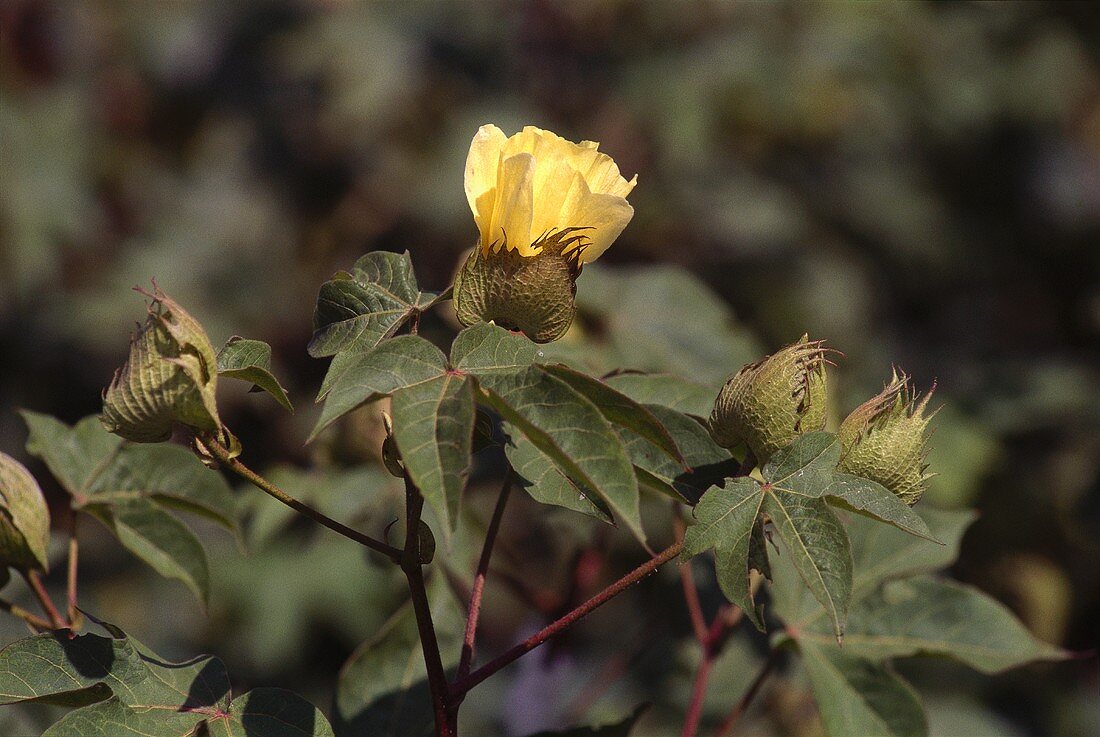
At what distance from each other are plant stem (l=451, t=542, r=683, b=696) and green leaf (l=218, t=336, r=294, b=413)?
0.30m

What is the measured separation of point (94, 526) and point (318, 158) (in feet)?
4.56

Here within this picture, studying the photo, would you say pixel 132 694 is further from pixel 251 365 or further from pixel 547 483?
pixel 547 483

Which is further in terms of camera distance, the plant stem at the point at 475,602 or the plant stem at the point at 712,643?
the plant stem at the point at 712,643

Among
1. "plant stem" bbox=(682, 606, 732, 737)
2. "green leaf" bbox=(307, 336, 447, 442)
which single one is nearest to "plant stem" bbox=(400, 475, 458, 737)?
"green leaf" bbox=(307, 336, 447, 442)

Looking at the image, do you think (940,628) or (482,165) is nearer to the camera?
(482,165)

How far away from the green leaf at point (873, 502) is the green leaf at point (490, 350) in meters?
0.29

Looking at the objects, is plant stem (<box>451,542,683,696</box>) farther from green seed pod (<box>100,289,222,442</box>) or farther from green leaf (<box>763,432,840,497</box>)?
green seed pod (<box>100,289,222,442</box>)

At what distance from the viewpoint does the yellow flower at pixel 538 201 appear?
1.03 m

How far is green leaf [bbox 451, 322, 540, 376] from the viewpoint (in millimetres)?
981

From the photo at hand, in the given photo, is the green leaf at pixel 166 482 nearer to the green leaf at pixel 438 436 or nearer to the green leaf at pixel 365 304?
the green leaf at pixel 365 304

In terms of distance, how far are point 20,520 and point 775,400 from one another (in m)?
0.80

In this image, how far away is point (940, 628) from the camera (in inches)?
59.3

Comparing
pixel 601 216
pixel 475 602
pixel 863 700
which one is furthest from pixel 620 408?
pixel 863 700

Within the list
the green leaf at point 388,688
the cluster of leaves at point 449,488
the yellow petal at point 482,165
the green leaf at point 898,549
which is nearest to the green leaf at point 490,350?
the cluster of leaves at point 449,488
